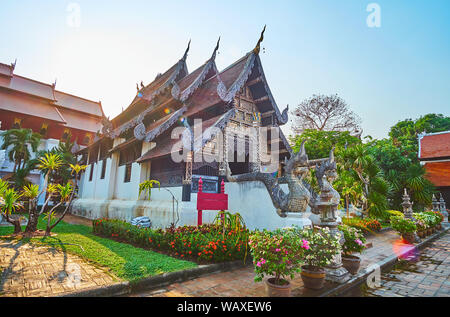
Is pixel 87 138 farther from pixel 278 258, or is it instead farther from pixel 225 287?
pixel 278 258

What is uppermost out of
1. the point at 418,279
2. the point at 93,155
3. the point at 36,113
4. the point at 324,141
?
the point at 36,113

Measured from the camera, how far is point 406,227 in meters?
9.07

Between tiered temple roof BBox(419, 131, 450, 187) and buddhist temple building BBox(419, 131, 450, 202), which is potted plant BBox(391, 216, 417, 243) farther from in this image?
tiered temple roof BBox(419, 131, 450, 187)

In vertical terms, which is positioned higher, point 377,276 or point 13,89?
point 13,89

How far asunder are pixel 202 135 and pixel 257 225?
12.0 ft

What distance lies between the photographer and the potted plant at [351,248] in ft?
15.9

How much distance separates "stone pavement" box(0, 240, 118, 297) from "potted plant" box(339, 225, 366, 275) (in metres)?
4.53

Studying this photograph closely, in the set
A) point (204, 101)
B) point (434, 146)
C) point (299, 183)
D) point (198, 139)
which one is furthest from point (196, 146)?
point (434, 146)

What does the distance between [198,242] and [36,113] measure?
2537 cm

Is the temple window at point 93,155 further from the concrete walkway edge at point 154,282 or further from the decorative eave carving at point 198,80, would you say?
the concrete walkway edge at point 154,282

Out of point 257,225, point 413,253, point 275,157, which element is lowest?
point 413,253
